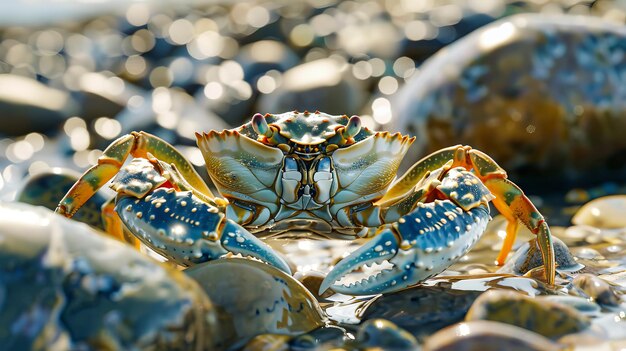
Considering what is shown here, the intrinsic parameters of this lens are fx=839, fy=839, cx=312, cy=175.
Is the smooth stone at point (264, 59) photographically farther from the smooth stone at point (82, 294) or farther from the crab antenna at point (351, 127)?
the smooth stone at point (82, 294)

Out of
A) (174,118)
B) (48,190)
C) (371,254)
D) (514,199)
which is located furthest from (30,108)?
(371,254)

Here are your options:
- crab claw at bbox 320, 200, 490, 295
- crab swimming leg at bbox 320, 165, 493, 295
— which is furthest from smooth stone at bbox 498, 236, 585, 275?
crab claw at bbox 320, 200, 490, 295

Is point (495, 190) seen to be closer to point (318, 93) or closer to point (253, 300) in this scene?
point (253, 300)

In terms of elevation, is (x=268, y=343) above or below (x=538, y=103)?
below

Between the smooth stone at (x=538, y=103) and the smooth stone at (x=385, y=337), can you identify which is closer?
the smooth stone at (x=385, y=337)

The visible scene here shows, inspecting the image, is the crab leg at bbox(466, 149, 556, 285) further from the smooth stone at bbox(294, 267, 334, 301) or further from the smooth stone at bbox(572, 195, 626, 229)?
the smooth stone at bbox(572, 195, 626, 229)

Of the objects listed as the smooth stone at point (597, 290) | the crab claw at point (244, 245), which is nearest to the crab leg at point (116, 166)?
the crab claw at point (244, 245)
